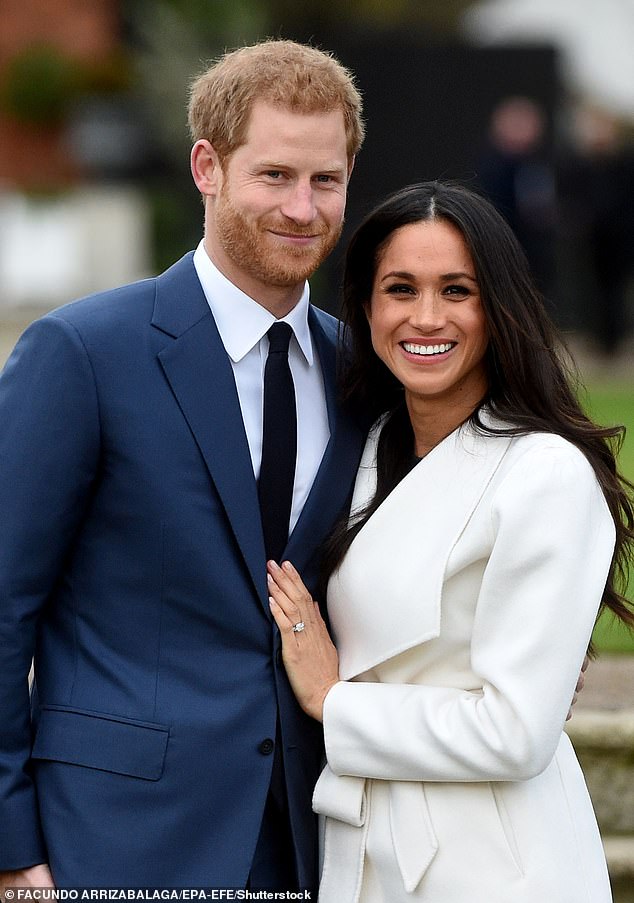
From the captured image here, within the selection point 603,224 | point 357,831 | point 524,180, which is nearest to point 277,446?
point 357,831

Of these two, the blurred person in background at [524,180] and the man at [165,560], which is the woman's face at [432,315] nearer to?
→ the man at [165,560]

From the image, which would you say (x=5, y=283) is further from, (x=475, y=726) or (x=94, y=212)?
(x=475, y=726)

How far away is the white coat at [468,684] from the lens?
3.00m

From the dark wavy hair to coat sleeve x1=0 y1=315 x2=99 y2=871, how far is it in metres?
0.61

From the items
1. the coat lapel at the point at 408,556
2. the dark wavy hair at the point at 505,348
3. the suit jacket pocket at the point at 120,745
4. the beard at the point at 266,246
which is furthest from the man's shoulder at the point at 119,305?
the suit jacket pocket at the point at 120,745

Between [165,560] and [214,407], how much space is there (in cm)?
34

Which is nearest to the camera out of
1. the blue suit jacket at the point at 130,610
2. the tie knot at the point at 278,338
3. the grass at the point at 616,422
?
the blue suit jacket at the point at 130,610

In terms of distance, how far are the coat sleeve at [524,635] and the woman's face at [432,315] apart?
0.31 meters

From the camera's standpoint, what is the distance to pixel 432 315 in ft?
10.6

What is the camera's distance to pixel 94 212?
750 inches

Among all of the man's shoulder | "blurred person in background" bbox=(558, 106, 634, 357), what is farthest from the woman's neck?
"blurred person in background" bbox=(558, 106, 634, 357)

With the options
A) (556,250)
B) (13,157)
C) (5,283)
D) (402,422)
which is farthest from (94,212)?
(402,422)

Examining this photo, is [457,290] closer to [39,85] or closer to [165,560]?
[165,560]

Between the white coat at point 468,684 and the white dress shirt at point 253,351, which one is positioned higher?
the white dress shirt at point 253,351
